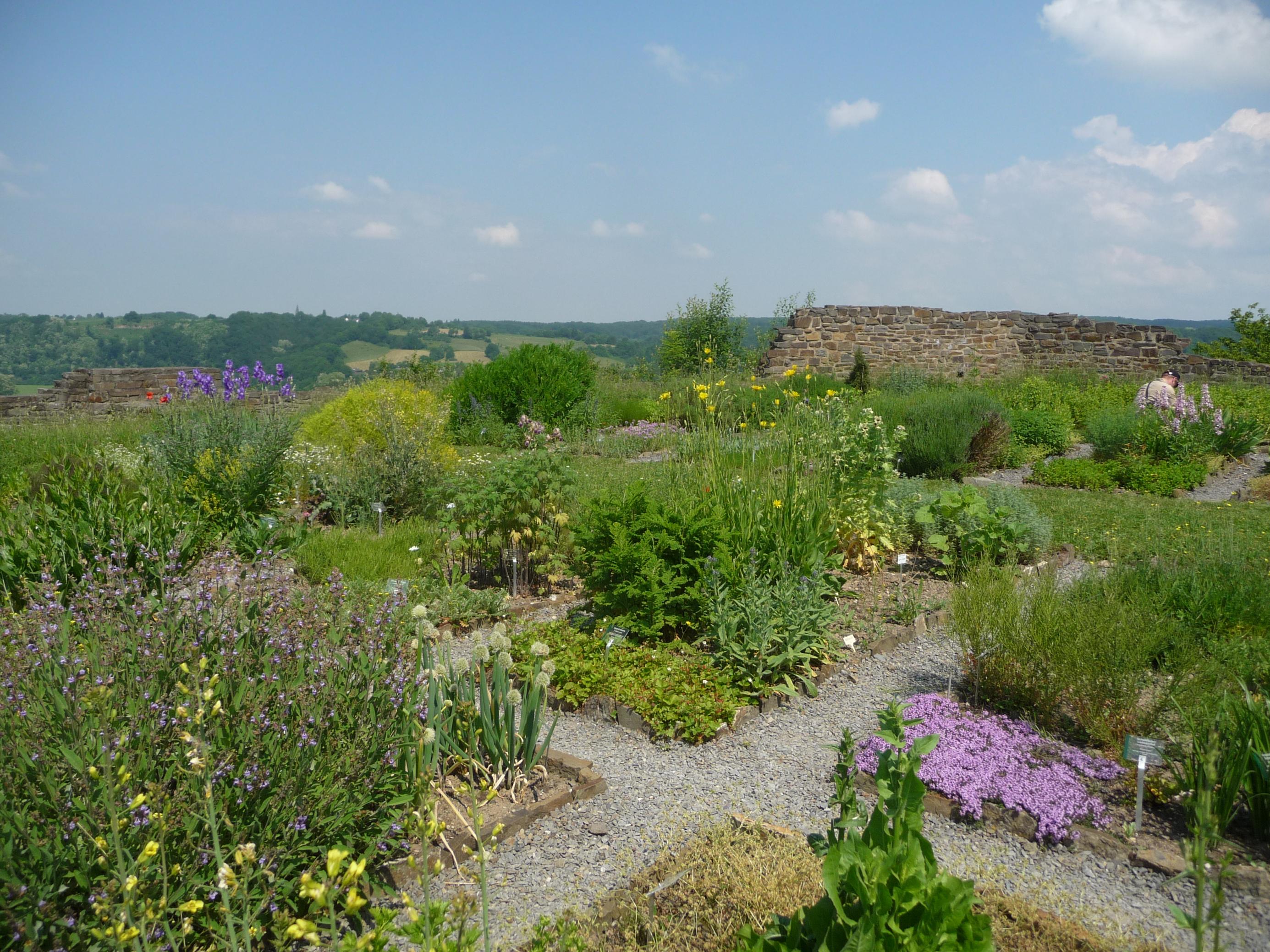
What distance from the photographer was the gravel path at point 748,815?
8.11 feet

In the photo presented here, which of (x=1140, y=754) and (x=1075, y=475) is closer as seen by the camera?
(x=1140, y=754)

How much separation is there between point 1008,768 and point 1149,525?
16.8 ft

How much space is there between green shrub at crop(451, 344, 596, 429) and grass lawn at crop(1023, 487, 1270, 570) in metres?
7.50

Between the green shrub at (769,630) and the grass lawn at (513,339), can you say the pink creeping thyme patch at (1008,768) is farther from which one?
the grass lawn at (513,339)

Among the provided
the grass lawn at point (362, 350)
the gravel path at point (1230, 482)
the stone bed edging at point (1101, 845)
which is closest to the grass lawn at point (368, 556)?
the stone bed edging at point (1101, 845)

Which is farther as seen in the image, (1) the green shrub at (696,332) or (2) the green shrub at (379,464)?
(1) the green shrub at (696,332)

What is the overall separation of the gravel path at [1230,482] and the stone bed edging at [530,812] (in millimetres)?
8383

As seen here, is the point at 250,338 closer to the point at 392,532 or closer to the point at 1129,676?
the point at 392,532

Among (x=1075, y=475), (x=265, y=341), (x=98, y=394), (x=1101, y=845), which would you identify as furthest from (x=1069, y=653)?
(x=265, y=341)

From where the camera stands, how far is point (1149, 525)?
7.16 metres

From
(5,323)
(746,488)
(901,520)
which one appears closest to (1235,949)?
(746,488)

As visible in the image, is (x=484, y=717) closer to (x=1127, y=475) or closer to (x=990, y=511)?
(x=990, y=511)

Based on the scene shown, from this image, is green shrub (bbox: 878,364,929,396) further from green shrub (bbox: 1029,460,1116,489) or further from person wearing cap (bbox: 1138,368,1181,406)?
green shrub (bbox: 1029,460,1116,489)

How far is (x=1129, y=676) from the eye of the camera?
3.32 metres
